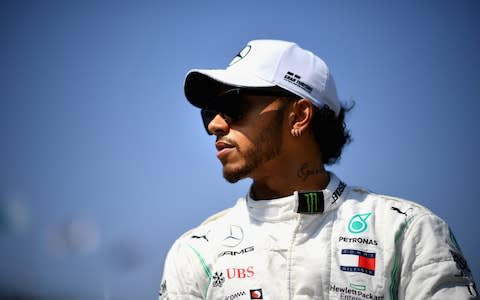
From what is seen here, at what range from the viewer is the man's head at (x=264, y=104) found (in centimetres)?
388

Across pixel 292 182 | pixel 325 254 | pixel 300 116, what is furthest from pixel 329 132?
pixel 325 254

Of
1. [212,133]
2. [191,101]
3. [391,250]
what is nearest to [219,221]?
[212,133]

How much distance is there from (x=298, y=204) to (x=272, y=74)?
49.3 inches

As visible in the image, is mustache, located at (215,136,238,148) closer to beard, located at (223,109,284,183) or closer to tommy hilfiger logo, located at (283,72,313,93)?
beard, located at (223,109,284,183)

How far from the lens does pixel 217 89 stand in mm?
4227

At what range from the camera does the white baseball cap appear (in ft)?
13.1

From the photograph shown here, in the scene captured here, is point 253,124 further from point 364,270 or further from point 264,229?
point 364,270

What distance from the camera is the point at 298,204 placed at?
3.48 meters

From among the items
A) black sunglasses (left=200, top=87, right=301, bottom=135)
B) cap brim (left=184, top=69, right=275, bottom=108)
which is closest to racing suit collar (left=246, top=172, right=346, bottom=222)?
black sunglasses (left=200, top=87, right=301, bottom=135)

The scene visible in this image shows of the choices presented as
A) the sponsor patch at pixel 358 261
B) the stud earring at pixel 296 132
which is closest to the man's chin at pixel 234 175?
the stud earring at pixel 296 132

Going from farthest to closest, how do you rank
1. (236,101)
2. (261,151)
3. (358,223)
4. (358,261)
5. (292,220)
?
1. (236,101)
2. (261,151)
3. (292,220)
4. (358,223)
5. (358,261)

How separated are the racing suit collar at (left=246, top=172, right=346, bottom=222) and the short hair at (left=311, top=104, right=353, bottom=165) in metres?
0.62

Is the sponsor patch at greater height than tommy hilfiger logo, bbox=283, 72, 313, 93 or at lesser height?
lesser

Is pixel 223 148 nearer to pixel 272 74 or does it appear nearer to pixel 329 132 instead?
pixel 272 74
